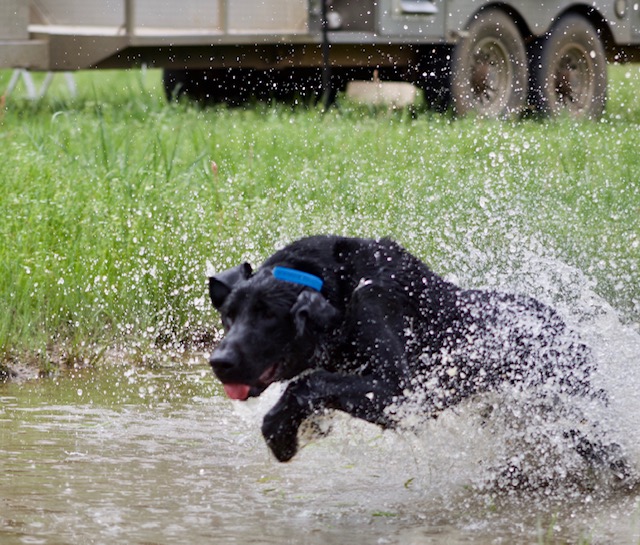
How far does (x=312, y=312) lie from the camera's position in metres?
4.17

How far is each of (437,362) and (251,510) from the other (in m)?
0.86

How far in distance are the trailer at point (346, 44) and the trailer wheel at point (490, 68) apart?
1 centimetres

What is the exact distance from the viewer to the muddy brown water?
4.04 meters

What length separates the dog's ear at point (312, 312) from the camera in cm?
417

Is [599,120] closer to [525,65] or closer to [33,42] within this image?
[525,65]

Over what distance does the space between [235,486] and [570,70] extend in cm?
974

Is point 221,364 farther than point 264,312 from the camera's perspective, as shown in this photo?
No

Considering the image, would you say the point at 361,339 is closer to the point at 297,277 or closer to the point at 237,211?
the point at 297,277

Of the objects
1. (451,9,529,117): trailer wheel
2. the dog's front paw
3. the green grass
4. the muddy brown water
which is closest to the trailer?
(451,9,529,117): trailer wheel

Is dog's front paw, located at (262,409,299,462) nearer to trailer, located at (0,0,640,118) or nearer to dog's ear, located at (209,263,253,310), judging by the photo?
dog's ear, located at (209,263,253,310)

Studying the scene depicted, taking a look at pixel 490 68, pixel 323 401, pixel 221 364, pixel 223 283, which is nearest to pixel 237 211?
pixel 223 283

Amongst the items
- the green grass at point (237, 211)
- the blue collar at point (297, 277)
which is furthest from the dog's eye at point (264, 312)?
the green grass at point (237, 211)

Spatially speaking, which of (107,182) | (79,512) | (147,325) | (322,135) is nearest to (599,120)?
(322,135)

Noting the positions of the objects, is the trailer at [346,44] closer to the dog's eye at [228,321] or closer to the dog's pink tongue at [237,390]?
the dog's eye at [228,321]
